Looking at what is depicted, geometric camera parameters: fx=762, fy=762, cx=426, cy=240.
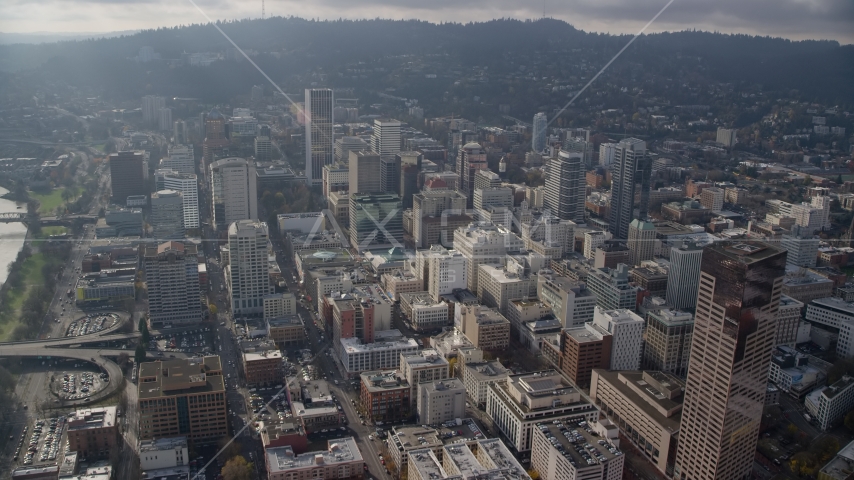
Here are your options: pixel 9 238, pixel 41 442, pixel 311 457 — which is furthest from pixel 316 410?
pixel 9 238

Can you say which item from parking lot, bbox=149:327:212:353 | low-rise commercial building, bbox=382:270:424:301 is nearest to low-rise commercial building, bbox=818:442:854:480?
low-rise commercial building, bbox=382:270:424:301

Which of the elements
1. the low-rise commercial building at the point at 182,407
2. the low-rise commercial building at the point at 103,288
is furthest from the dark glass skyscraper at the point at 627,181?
the low-rise commercial building at the point at 182,407

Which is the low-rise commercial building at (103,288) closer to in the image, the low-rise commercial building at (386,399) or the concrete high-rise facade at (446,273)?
the concrete high-rise facade at (446,273)

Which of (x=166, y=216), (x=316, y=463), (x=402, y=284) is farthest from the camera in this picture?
(x=166, y=216)

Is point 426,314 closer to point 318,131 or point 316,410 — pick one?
point 316,410

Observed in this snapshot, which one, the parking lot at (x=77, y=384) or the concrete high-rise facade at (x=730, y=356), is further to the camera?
the parking lot at (x=77, y=384)

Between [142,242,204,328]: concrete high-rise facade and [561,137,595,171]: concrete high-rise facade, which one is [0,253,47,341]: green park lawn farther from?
[561,137,595,171]: concrete high-rise facade

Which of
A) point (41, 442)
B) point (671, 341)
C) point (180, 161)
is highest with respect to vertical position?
point (180, 161)
